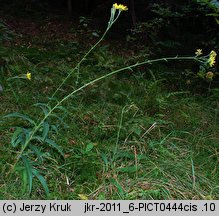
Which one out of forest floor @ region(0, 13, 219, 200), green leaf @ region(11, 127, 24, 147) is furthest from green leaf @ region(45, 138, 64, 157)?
green leaf @ region(11, 127, 24, 147)

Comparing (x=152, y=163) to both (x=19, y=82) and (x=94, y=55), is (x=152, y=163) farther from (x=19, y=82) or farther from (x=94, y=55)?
(x=94, y=55)

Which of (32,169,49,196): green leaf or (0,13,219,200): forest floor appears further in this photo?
(0,13,219,200): forest floor

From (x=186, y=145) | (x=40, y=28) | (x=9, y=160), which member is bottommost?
(x=186, y=145)

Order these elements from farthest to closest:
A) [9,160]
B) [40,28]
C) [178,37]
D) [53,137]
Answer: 1. [40,28]
2. [178,37]
3. [53,137]
4. [9,160]

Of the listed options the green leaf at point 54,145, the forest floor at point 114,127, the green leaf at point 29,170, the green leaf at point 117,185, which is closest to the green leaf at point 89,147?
the forest floor at point 114,127

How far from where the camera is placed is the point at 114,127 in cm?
306

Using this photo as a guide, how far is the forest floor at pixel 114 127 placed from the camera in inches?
93.6

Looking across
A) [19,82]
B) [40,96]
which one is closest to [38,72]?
[19,82]

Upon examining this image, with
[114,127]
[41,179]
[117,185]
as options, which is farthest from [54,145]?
[114,127]

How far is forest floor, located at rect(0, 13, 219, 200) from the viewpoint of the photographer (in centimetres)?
238

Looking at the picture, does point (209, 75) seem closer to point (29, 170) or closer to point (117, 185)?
point (117, 185)

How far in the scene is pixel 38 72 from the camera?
159 inches

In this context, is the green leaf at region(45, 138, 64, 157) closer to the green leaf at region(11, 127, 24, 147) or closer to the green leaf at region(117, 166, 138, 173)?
the green leaf at region(11, 127, 24, 147)

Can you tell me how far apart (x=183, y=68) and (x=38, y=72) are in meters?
1.84
